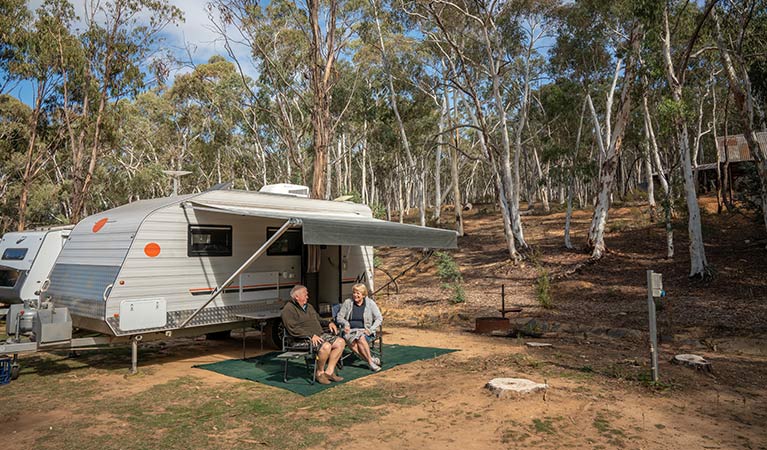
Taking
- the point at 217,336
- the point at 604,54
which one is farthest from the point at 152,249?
the point at 604,54

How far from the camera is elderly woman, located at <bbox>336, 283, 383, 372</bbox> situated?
6934 millimetres

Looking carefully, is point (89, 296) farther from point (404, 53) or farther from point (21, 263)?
point (404, 53)

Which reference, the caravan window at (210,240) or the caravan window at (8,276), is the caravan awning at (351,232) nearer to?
the caravan window at (210,240)

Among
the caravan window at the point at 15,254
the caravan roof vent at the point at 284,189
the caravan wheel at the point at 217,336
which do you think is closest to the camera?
the caravan roof vent at the point at 284,189

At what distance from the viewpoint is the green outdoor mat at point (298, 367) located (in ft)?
21.2

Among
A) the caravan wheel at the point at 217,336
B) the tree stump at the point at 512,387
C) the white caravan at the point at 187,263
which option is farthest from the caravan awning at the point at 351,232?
the caravan wheel at the point at 217,336

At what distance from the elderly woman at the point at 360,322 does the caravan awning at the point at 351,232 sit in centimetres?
72

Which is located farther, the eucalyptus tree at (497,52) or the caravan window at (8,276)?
the eucalyptus tree at (497,52)

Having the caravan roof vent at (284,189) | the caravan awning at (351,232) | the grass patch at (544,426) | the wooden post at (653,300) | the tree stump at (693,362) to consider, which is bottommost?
the grass patch at (544,426)

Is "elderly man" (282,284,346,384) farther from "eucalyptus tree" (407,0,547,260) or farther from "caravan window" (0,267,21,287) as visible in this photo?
"eucalyptus tree" (407,0,547,260)

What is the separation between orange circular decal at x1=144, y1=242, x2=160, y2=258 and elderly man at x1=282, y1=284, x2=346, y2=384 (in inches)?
74.7

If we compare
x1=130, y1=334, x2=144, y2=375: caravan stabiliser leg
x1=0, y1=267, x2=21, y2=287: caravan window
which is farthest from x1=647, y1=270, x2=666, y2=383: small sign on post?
x1=0, y1=267, x2=21, y2=287: caravan window

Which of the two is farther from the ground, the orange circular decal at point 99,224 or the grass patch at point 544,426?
the orange circular decal at point 99,224

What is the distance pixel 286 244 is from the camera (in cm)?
909
